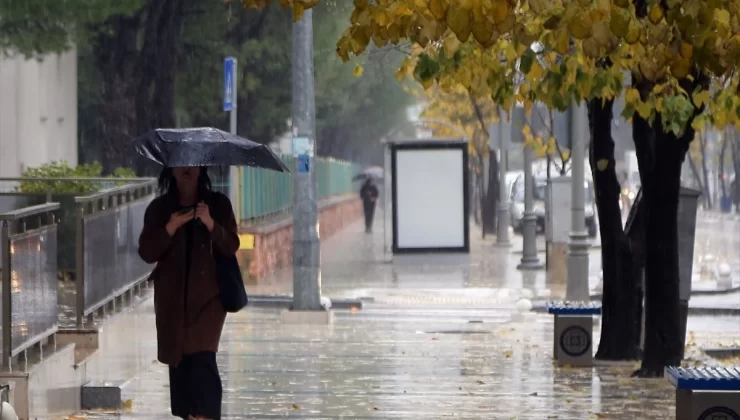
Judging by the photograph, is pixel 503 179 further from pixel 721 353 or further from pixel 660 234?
pixel 660 234

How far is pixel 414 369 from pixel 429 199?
1828 cm

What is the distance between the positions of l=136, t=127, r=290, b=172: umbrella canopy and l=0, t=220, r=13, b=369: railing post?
3.10 feet

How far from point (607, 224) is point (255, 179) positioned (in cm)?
1643

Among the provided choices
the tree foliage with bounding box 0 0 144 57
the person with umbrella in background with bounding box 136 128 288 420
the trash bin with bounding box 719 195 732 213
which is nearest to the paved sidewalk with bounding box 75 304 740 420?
the person with umbrella in background with bounding box 136 128 288 420

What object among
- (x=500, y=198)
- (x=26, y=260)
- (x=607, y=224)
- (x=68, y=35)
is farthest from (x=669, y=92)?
(x=500, y=198)

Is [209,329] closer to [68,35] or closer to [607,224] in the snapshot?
[607,224]

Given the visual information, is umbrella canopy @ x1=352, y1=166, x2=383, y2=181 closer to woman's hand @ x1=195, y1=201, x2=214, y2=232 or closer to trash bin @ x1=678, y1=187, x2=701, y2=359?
trash bin @ x1=678, y1=187, x2=701, y2=359

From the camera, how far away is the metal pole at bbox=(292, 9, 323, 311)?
19234 mm

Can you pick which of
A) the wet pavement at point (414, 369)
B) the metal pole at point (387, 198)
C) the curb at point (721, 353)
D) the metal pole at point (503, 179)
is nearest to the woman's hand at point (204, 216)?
the wet pavement at point (414, 369)

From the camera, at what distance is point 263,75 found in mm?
34969

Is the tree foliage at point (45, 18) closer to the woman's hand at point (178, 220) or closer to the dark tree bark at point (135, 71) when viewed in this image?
the dark tree bark at point (135, 71)

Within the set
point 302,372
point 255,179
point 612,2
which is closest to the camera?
point 612,2

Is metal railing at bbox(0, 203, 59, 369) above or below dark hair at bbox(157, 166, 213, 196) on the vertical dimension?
below

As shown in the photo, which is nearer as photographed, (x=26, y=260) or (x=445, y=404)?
(x=26, y=260)
